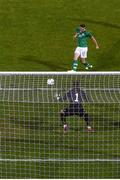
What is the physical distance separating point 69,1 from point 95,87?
58.6 ft

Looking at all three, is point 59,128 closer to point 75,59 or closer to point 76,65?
point 75,59

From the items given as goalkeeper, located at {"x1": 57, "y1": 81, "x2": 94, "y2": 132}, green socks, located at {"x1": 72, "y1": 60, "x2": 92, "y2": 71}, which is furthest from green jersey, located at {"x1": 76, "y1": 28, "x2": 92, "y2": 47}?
goalkeeper, located at {"x1": 57, "y1": 81, "x2": 94, "y2": 132}

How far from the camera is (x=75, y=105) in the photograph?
640 inches

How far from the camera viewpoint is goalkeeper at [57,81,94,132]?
15555 mm

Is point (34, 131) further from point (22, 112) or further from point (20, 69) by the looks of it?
point (20, 69)

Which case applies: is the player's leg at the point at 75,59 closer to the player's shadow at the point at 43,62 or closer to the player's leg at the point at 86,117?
the player's shadow at the point at 43,62

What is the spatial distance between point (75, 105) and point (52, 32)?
557 inches

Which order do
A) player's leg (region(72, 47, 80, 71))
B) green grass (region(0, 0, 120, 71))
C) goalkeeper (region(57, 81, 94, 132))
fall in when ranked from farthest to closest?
green grass (region(0, 0, 120, 71))
player's leg (region(72, 47, 80, 71))
goalkeeper (region(57, 81, 94, 132))

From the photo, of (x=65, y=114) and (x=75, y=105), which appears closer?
(x=75, y=105)

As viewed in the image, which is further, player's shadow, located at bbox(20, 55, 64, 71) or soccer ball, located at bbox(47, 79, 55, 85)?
player's shadow, located at bbox(20, 55, 64, 71)

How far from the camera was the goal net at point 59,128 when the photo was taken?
15.5 m

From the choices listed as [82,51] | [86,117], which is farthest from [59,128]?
[82,51]

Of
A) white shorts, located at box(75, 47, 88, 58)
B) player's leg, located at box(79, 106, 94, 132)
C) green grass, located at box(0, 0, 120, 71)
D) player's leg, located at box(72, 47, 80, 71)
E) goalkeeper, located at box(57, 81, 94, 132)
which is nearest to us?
goalkeeper, located at box(57, 81, 94, 132)

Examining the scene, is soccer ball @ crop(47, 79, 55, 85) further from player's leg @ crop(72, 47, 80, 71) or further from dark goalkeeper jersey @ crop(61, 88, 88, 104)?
player's leg @ crop(72, 47, 80, 71)
